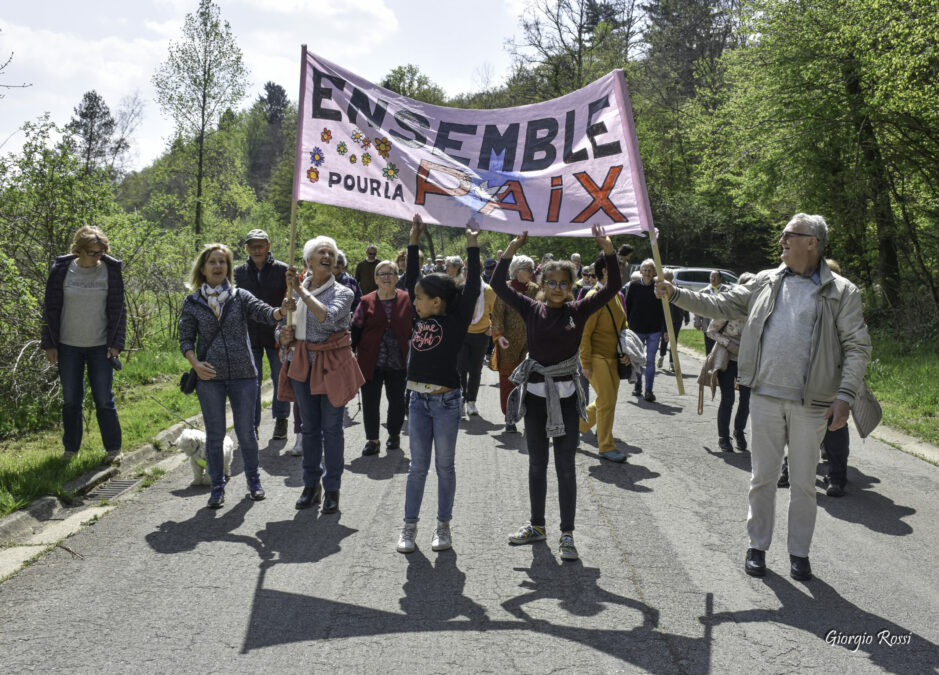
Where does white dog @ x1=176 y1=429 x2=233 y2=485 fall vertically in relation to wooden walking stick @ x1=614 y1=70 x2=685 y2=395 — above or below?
below

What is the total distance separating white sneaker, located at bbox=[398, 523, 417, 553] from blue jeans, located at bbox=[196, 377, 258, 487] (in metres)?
1.78

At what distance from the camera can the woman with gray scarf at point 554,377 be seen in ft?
16.0

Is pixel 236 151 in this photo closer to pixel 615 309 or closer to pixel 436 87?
pixel 436 87

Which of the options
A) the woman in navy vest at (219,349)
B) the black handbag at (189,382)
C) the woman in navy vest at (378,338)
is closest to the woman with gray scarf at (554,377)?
the woman in navy vest at (219,349)

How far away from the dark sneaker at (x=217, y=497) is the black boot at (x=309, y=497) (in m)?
0.62

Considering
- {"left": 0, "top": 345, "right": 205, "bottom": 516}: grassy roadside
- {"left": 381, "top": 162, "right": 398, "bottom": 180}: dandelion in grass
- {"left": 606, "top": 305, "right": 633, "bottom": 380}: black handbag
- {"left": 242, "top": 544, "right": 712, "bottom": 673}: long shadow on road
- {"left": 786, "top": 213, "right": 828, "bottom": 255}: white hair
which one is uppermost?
{"left": 381, "top": 162, "right": 398, "bottom": 180}: dandelion in grass

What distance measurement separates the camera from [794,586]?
439cm

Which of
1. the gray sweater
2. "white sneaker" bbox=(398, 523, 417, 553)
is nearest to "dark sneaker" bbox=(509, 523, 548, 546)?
"white sneaker" bbox=(398, 523, 417, 553)

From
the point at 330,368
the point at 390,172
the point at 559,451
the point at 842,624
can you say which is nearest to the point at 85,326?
the point at 330,368

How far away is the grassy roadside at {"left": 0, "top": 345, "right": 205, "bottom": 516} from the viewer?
19.4 ft

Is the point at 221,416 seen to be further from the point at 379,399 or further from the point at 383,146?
the point at 383,146

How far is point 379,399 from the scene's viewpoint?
7.94m

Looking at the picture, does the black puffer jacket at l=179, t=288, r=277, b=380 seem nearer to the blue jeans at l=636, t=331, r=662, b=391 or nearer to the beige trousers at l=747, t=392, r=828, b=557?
the beige trousers at l=747, t=392, r=828, b=557

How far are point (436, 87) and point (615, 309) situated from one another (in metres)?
49.3
